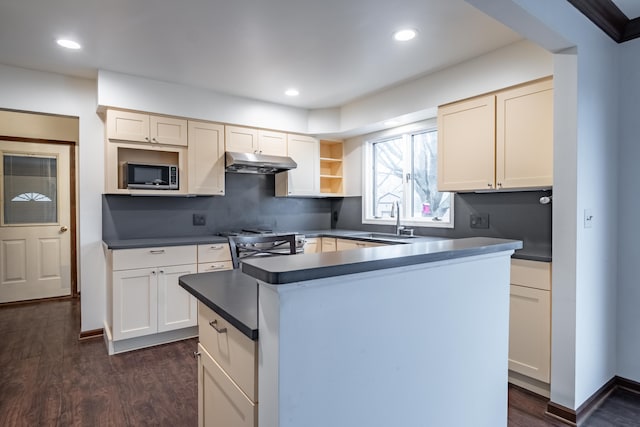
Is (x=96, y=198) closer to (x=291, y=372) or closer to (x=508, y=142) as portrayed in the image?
(x=291, y=372)

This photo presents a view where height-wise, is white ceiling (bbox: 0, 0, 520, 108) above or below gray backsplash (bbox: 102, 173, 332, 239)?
above

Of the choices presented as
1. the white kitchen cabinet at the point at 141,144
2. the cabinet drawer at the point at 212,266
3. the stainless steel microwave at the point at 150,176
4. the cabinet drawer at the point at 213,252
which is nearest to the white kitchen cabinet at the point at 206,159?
the white kitchen cabinet at the point at 141,144

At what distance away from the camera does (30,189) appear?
454 cm

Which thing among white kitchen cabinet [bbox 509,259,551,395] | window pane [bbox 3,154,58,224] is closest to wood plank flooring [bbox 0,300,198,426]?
window pane [bbox 3,154,58,224]

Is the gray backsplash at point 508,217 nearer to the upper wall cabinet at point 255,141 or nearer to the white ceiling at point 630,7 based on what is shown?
the white ceiling at point 630,7

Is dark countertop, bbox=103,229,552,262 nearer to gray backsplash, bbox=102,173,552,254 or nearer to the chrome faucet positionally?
gray backsplash, bbox=102,173,552,254

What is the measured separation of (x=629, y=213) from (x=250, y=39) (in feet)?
9.18

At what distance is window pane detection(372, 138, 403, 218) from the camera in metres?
4.00

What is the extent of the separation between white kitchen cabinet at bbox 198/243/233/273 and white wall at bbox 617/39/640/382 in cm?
303

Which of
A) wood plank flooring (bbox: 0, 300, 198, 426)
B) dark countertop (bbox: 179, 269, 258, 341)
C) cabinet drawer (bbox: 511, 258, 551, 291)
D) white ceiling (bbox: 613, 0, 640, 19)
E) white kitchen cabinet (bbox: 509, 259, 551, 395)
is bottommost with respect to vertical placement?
wood plank flooring (bbox: 0, 300, 198, 426)

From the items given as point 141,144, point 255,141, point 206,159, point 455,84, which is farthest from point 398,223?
point 141,144

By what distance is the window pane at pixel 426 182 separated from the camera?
11.4ft

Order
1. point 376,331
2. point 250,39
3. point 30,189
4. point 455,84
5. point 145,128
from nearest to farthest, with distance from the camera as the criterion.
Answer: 1. point 376,331
2. point 250,39
3. point 455,84
4. point 145,128
5. point 30,189

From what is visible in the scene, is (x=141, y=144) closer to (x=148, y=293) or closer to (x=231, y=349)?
(x=148, y=293)
